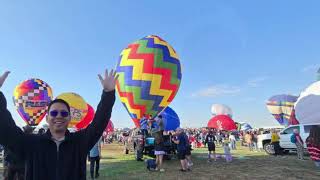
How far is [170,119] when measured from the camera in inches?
859

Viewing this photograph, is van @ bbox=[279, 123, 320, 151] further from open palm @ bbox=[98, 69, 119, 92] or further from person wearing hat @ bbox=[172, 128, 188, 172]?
open palm @ bbox=[98, 69, 119, 92]

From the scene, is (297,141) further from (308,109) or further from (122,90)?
(122,90)

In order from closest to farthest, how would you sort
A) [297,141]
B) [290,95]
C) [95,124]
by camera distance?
[95,124], [297,141], [290,95]

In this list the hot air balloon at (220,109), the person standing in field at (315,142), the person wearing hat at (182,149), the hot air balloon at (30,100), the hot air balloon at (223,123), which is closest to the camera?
the person wearing hat at (182,149)

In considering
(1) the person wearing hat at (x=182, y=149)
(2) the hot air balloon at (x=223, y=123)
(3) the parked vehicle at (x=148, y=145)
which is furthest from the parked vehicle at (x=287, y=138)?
(1) the person wearing hat at (x=182, y=149)

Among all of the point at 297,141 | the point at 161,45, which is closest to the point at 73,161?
the point at 297,141

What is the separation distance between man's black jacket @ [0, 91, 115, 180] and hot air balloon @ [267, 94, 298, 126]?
4650 cm

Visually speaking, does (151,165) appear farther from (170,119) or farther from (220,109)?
(220,109)

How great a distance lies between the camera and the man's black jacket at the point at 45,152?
2.92 metres

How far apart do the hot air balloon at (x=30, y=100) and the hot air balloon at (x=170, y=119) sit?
13.6 m

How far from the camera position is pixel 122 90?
2205 cm

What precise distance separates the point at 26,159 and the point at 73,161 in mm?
419

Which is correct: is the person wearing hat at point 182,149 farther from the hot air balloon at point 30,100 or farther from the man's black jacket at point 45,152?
the hot air balloon at point 30,100

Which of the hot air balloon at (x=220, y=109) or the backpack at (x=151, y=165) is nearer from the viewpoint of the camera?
the backpack at (x=151, y=165)
